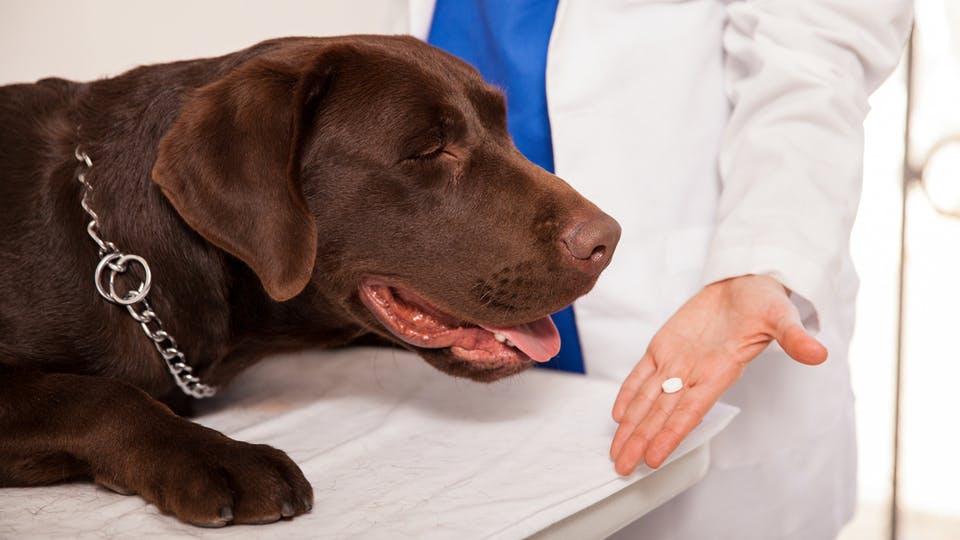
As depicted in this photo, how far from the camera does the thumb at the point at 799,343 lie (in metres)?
1.13

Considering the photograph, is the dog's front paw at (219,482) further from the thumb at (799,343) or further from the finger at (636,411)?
the thumb at (799,343)

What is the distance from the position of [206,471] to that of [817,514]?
47.0 inches

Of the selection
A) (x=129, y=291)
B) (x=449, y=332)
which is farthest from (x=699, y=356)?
(x=129, y=291)

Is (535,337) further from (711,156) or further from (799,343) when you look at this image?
(711,156)

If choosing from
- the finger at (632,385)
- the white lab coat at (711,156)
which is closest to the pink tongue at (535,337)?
the finger at (632,385)

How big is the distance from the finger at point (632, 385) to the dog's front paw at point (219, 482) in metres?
0.45

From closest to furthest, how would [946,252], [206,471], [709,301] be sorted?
[206,471] < [709,301] < [946,252]

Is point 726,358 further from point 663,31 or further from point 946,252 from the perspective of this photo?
point 946,252

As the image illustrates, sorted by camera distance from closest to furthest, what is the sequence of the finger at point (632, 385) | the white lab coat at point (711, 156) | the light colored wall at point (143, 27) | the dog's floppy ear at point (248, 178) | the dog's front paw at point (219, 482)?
1. the dog's front paw at point (219, 482)
2. the dog's floppy ear at point (248, 178)
3. the finger at point (632, 385)
4. the white lab coat at point (711, 156)
5. the light colored wall at point (143, 27)

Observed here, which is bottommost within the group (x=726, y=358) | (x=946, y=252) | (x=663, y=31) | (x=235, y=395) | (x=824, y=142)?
A: (x=946, y=252)

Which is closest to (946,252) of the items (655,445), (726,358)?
(726,358)

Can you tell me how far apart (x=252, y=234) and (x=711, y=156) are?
0.89 m

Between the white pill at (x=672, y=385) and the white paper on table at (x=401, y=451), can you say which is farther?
the white pill at (x=672, y=385)

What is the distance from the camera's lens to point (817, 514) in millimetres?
1753
